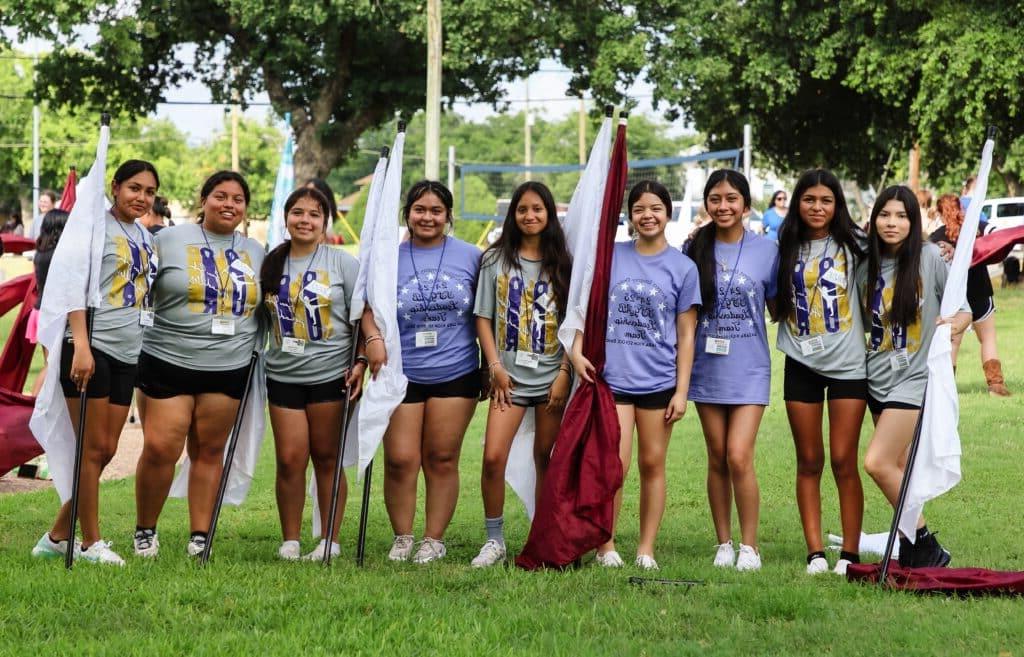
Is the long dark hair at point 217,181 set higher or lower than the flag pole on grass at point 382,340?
higher

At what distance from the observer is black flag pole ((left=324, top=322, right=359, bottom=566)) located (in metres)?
7.19

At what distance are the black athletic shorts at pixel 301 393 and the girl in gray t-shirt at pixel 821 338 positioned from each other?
2.23 meters

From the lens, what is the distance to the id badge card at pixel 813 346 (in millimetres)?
6980

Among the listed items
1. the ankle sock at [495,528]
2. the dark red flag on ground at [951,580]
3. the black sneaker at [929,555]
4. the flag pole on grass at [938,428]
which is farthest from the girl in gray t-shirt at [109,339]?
the black sneaker at [929,555]

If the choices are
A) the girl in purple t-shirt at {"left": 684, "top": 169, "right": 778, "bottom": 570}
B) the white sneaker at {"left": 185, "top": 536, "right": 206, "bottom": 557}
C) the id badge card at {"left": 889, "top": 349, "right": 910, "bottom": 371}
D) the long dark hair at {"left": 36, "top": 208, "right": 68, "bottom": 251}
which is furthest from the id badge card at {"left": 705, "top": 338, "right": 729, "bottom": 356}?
the long dark hair at {"left": 36, "top": 208, "right": 68, "bottom": 251}

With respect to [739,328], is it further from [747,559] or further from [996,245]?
[996,245]

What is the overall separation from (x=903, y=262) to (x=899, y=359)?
1.51 ft

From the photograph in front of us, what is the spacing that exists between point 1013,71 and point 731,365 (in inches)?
866

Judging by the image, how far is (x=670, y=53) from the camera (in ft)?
105

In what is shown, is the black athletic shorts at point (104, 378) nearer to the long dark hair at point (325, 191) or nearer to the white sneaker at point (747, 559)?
the long dark hair at point (325, 191)

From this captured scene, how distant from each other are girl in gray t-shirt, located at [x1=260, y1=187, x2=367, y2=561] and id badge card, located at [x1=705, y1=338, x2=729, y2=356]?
172 cm

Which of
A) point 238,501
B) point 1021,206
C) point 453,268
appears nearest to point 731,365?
point 453,268

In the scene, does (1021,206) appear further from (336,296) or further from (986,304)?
(336,296)

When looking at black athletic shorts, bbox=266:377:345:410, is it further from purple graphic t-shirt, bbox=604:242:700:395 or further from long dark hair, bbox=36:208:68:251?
long dark hair, bbox=36:208:68:251
